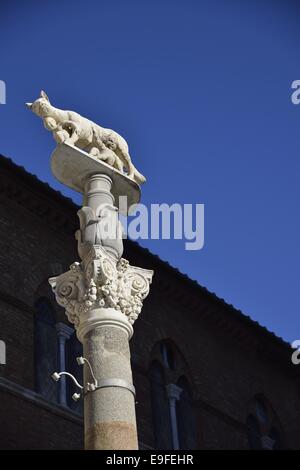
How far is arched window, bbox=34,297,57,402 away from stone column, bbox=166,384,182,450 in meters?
2.61

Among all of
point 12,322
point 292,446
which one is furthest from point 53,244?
point 292,446

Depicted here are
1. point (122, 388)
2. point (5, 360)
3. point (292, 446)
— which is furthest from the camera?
point (292, 446)

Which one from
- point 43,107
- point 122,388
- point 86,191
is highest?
point 43,107

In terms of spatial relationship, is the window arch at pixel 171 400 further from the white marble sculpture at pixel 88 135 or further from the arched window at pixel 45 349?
the white marble sculpture at pixel 88 135

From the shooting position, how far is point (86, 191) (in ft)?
26.1

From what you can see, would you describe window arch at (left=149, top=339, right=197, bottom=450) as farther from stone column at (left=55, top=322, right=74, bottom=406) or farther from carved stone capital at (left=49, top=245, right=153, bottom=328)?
carved stone capital at (left=49, top=245, right=153, bottom=328)

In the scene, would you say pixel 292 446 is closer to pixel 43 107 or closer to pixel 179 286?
pixel 179 286

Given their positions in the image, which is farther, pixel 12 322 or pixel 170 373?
pixel 170 373

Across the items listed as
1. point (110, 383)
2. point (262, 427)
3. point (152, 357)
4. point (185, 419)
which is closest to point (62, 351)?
point (152, 357)

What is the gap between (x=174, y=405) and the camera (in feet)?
51.4

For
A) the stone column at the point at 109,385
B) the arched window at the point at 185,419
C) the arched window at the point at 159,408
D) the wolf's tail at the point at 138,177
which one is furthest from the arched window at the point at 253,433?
the stone column at the point at 109,385

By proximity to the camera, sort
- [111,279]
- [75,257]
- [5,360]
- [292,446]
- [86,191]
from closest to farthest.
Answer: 1. [111,279]
2. [86,191]
3. [5,360]
4. [75,257]
5. [292,446]

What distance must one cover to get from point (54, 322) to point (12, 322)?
1.04 metres

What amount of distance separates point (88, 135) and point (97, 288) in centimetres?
146
